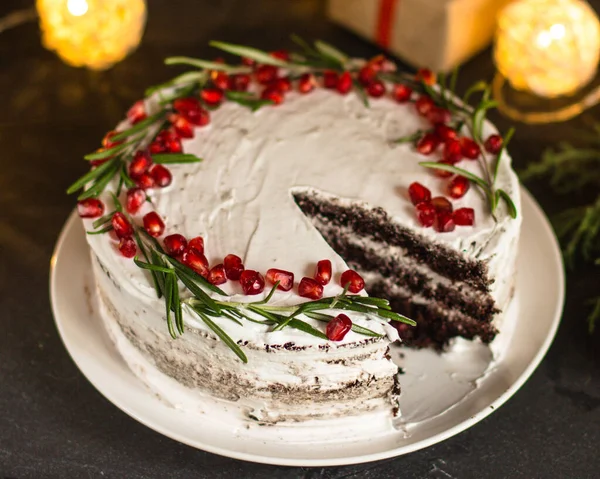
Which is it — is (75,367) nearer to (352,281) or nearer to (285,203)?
(285,203)

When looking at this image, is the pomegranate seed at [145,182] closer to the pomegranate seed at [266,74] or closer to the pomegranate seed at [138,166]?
the pomegranate seed at [138,166]

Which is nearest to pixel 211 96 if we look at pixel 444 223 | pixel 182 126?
pixel 182 126

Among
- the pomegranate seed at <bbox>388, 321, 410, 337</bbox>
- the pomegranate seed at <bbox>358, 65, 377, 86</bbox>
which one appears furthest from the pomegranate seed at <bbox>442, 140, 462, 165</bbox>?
the pomegranate seed at <bbox>388, 321, 410, 337</bbox>

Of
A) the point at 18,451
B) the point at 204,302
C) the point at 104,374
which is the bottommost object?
the point at 18,451

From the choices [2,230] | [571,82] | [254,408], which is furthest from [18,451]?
[571,82]

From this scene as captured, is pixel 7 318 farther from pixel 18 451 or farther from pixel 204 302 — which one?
pixel 204 302

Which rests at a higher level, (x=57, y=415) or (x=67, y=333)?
(x=67, y=333)
